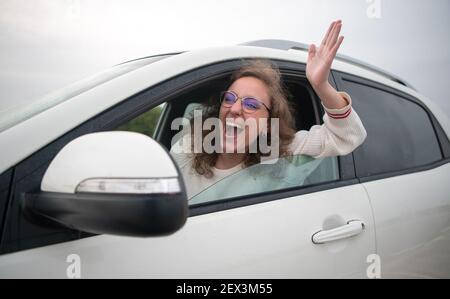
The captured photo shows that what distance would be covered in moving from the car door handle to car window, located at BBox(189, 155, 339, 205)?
0.71 ft

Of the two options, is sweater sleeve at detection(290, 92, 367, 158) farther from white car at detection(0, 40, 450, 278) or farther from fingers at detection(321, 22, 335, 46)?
fingers at detection(321, 22, 335, 46)

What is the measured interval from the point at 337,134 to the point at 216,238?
27.6 inches

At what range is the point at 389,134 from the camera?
1822 mm

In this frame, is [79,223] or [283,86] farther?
[283,86]

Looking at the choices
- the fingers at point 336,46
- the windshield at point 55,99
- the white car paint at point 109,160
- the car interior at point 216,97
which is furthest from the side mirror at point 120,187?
the fingers at point 336,46

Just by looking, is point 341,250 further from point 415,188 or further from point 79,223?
point 79,223

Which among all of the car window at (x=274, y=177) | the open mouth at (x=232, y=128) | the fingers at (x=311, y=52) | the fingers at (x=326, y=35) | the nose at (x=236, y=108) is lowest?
the car window at (x=274, y=177)

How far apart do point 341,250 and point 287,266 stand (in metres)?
0.24

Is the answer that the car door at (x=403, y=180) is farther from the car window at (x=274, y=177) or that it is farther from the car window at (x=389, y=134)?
the car window at (x=274, y=177)

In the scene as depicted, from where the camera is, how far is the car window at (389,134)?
169 cm

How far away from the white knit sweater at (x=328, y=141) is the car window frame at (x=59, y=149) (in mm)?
185

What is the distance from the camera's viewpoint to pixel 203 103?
2.00m

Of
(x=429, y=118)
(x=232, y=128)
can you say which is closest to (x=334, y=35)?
(x=232, y=128)
